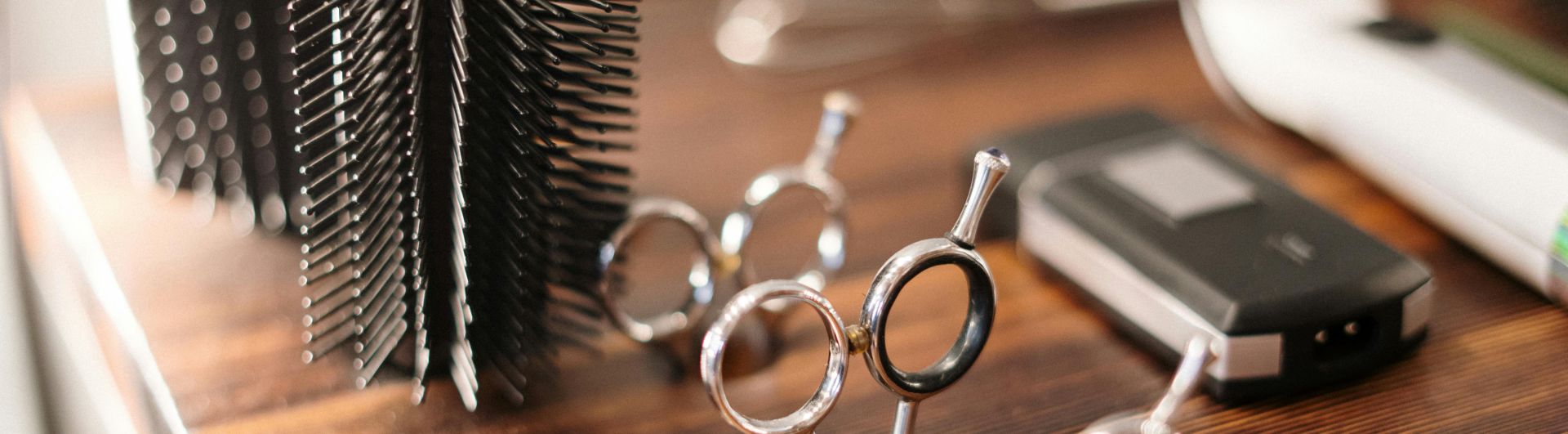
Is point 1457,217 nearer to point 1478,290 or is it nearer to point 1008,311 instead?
point 1478,290

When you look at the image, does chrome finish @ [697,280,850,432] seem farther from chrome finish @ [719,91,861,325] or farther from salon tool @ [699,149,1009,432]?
chrome finish @ [719,91,861,325]

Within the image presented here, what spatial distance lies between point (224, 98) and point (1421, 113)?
0.47 m

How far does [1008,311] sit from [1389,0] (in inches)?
15.6

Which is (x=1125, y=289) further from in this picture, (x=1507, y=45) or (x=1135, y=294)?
(x=1507, y=45)

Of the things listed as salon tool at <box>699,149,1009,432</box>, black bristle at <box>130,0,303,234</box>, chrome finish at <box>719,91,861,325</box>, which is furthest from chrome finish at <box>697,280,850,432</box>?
black bristle at <box>130,0,303,234</box>

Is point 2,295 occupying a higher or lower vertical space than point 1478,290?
lower

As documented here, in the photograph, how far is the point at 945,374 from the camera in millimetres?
355

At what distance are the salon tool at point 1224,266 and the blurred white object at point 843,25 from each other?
23 centimetres

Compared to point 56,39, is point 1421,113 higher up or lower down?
higher up

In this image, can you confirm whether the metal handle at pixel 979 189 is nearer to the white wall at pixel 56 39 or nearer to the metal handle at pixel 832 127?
the metal handle at pixel 832 127

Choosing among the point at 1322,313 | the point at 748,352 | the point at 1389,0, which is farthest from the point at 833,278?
the point at 1389,0

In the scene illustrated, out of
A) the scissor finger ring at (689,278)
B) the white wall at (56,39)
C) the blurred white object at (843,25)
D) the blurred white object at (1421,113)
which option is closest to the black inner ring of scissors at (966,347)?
the scissor finger ring at (689,278)

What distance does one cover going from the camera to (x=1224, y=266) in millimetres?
413

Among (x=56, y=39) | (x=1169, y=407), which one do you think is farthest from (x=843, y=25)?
(x=56, y=39)
